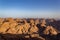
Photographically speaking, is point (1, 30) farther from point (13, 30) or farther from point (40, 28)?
point (40, 28)

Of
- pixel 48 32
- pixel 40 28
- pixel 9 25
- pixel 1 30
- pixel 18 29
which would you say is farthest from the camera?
pixel 40 28

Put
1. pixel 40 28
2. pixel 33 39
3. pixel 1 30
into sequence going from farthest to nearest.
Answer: pixel 40 28 < pixel 1 30 < pixel 33 39

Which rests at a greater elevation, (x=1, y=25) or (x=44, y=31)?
(x=1, y=25)

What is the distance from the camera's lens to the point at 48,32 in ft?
318

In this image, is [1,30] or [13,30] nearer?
[1,30]

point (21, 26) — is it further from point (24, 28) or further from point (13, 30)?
point (13, 30)

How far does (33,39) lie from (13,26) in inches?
1291

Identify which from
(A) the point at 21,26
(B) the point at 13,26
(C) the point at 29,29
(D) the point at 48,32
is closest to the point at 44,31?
(D) the point at 48,32

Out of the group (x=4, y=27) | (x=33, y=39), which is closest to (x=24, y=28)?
(x=4, y=27)

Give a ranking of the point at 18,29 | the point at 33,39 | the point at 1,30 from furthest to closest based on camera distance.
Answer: the point at 18,29 < the point at 1,30 < the point at 33,39

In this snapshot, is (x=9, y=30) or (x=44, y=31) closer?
(x=9, y=30)

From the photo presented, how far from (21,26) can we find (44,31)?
21.0m

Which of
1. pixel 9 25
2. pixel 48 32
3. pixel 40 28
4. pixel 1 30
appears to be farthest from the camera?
pixel 40 28

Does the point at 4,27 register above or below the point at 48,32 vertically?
above
